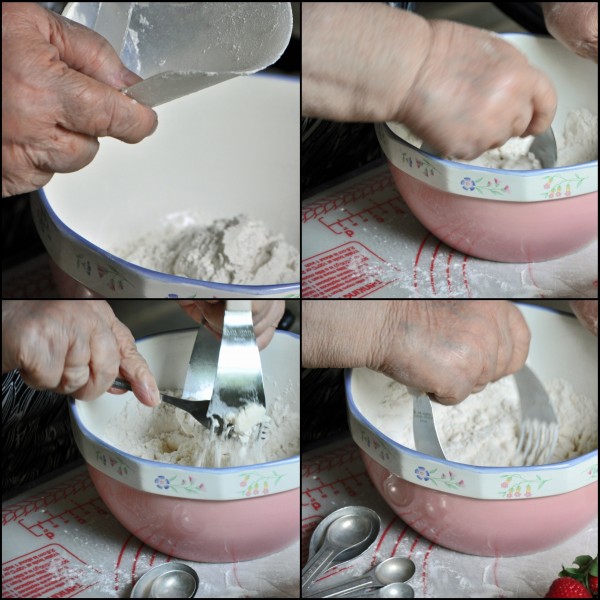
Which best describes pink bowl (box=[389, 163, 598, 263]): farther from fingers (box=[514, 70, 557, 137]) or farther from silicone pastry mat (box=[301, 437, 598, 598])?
silicone pastry mat (box=[301, 437, 598, 598])

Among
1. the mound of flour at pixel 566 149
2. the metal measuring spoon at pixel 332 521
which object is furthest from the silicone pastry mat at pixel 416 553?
the mound of flour at pixel 566 149

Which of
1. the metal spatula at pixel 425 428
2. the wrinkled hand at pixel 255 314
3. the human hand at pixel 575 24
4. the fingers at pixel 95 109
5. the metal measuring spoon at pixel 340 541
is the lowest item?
the metal measuring spoon at pixel 340 541

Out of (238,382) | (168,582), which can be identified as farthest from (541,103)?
(168,582)

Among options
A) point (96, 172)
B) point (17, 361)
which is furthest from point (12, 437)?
point (96, 172)

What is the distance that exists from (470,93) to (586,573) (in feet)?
1.12

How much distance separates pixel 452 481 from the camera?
532 millimetres

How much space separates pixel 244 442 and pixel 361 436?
0.08 metres

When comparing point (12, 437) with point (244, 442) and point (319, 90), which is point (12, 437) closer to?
point (244, 442)

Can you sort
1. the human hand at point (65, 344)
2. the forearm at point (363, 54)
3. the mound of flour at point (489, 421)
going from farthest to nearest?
the mound of flour at point (489, 421), the human hand at point (65, 344), the forearm at point (363, 54)

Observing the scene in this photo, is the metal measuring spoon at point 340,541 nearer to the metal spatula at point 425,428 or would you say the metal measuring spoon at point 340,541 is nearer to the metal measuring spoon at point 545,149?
the metal spatula at point 425,428

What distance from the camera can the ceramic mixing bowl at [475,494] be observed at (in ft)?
1.73

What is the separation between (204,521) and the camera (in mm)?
524

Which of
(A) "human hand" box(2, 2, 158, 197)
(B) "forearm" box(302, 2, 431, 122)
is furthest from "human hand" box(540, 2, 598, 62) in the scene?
(A) "human hand" box(2, 2, 158, 197)

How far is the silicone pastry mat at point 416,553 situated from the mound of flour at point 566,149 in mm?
233
